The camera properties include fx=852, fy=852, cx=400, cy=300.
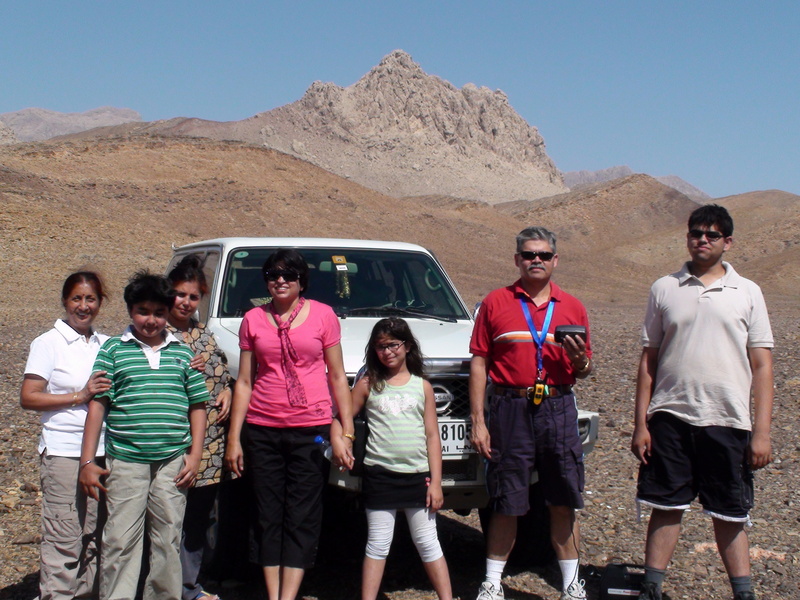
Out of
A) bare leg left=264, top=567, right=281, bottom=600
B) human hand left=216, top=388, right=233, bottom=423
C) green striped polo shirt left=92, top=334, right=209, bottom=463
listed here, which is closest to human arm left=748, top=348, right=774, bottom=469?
bare leg left=264, top=567, right=281, bottom=600

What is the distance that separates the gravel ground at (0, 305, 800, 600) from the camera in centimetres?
464

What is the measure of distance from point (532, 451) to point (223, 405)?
4.97ft

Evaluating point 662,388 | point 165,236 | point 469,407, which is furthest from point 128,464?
point 165,236

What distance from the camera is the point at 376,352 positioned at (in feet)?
13.4

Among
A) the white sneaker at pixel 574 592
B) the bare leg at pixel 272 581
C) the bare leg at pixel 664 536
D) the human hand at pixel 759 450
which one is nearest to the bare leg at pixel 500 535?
the white sneaker at pixel 574 592

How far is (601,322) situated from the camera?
862 inches

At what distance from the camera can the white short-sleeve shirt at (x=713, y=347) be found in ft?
12.9

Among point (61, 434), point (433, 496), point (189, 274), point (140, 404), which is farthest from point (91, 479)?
point (433, 496)

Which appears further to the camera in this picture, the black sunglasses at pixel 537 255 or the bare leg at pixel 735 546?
the black sunglasses at pixel 537 255

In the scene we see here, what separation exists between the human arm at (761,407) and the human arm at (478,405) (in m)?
1.22

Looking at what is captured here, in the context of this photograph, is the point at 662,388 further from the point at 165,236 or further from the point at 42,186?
the point at 42,186

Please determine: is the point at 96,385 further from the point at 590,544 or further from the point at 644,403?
the point at 590,544

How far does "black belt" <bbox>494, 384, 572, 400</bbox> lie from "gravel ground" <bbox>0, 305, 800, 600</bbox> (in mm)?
1187

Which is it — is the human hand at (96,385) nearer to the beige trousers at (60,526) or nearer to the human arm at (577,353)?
the beige trousers at (60,526)
